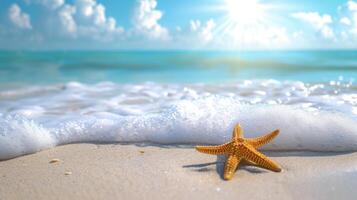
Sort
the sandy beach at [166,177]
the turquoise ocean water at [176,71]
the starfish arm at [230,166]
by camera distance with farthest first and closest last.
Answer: the turquoise ocean water at [176,71]
the starfish arm at [230,166]
the sandy beach at [166,177]

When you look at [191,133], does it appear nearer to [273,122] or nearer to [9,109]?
[273,122]

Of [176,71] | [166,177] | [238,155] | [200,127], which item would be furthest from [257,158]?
[176,71]

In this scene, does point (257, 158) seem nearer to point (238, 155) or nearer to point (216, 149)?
point (238, 155)

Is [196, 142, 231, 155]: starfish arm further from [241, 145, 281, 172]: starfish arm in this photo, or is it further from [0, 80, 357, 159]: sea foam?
[0, 80, 357, 159]: sea foam

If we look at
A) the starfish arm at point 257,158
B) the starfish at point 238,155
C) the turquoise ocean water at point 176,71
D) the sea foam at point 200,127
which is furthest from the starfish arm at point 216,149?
the turquoise ocean water at point 176,71

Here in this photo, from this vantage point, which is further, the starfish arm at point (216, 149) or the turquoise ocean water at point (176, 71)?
the turquoise ocean water at point (176, 71)

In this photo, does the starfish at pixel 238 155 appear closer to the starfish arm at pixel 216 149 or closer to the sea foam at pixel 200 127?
the starfish arm at pixel 216 149

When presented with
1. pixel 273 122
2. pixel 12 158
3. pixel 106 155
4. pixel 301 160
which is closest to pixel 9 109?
pixel 12 158

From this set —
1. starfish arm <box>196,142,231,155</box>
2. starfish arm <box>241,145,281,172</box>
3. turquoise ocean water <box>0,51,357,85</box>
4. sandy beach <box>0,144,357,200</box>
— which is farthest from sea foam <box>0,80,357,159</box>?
turquoise ocean water <box>0,51,357,85</box>
